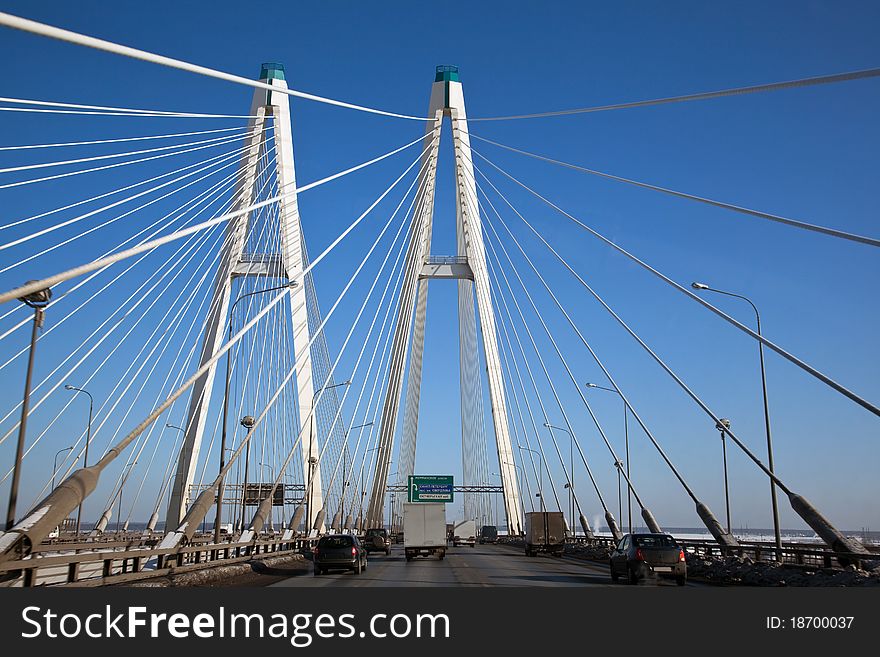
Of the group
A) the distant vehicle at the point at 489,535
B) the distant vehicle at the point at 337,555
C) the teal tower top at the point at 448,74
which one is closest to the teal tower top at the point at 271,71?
the teal tower top at the point at 448,74

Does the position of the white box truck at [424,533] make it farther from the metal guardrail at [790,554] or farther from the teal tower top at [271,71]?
the teal tower top at [271,71]

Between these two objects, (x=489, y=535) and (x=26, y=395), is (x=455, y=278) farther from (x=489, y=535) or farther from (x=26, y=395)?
(x=489, y=535)

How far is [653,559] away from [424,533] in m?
24.0

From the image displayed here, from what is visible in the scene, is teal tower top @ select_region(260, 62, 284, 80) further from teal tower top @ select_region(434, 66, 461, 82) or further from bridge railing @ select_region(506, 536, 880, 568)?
bridge railing @ select_region(506, 536, 880, 568)

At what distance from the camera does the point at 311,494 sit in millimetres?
50656

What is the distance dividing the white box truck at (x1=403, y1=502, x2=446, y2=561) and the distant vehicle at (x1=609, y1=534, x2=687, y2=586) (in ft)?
73.9

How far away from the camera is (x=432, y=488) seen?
8662 centimetres

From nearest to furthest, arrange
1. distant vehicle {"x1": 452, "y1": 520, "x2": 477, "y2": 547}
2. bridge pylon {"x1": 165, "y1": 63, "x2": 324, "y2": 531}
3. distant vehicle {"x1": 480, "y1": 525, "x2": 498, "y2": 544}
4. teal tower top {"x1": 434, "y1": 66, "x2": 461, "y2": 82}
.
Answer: bridge pylon {"x1": 165, "y1": 63, "x2": 324, "y2": 531} < teal tower top {"x1": 434, "y1": 66, "x2": 461, "y2": 82} < distant vehicle {"x1": 452, "y1": 520, "x2": 477, "y2": 547} < distant vehicle {"x1": 480, "y1": 525, "x2": 498, "y2": 544}

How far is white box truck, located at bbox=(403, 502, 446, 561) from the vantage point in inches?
1800

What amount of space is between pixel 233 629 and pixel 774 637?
20.7 ft

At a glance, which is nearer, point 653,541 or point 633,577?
point 633,577

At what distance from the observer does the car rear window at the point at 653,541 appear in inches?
930

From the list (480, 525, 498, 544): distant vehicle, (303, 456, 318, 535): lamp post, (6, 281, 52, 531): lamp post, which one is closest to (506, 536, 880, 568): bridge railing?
(303, 456, 318, 535): lamp post

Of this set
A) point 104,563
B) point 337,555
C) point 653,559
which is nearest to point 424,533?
point 337,555
